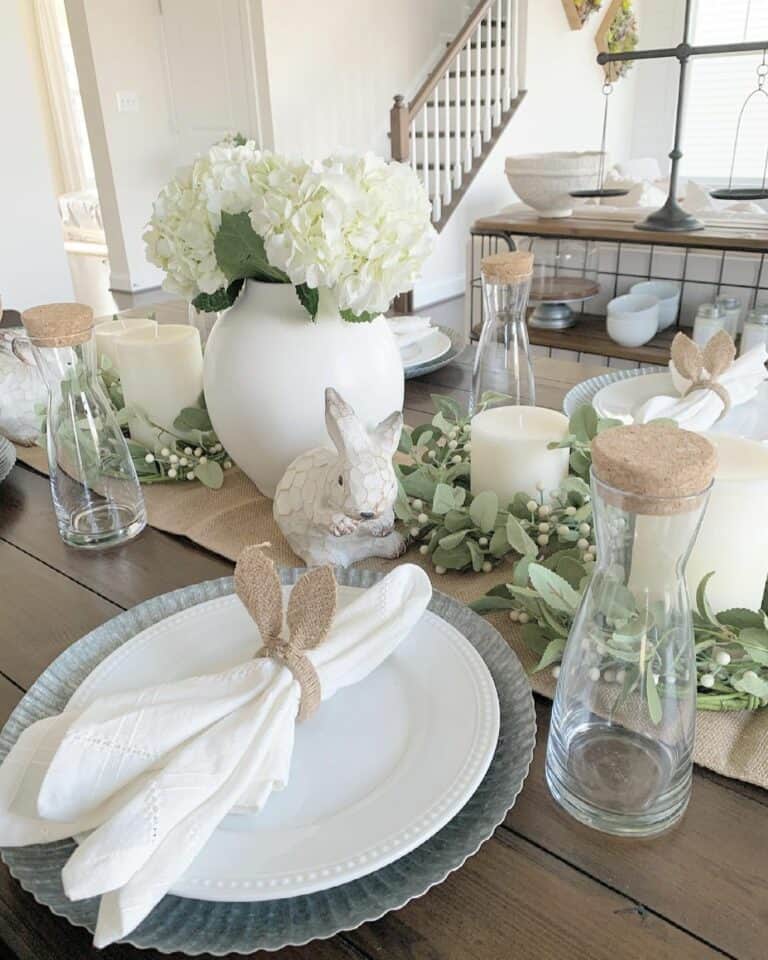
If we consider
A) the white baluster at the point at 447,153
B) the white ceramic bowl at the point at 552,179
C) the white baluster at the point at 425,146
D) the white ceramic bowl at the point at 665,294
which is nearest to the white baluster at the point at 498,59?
the white baluster at the point at 447,153

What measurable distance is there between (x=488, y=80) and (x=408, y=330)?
164 inches

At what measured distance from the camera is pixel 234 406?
780mm

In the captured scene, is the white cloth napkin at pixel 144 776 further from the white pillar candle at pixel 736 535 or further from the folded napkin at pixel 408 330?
the folded napkin at pixel 408 330

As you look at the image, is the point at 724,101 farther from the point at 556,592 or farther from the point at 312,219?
the point at 556,592

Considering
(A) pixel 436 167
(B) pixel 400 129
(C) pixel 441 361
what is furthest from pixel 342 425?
(A) pixel 436 167

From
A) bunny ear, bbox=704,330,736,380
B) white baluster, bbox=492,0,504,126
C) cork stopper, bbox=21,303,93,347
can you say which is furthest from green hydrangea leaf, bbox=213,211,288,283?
white baluster, bbox=492,0,504,126

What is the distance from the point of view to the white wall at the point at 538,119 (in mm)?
4949

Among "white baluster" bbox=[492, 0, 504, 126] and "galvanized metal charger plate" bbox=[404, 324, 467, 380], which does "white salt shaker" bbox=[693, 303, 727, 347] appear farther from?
"white baluster" bbox=[492, 0, 504, 126]

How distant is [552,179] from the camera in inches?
113

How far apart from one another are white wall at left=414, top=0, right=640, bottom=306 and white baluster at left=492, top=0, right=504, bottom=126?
158mm

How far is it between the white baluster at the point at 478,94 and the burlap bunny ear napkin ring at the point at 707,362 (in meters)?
4.38

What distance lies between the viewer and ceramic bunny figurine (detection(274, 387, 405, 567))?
63cm

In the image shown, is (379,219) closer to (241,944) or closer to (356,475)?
(356,475)

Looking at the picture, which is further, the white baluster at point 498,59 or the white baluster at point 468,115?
the white baluster at point 498,59
